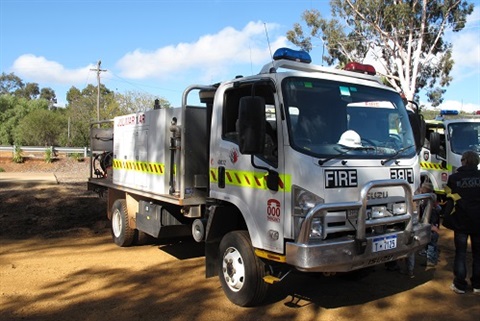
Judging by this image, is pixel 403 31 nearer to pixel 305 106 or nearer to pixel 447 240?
pixel 447 240

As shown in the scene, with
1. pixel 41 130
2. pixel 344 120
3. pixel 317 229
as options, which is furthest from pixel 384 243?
pixel 41 130

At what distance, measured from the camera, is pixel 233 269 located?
5.03m

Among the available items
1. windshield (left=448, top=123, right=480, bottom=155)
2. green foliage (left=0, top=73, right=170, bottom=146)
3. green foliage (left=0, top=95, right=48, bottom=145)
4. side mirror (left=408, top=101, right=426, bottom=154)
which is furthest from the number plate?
green foliage (left=0, top=95, right=48, bottom=145)

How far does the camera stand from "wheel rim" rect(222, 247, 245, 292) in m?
4.93

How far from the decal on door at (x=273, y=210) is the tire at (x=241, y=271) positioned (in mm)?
544

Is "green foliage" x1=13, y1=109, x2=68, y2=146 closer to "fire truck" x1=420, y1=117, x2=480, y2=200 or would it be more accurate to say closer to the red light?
"fire truck" x1=420, y1=117, x2=480, y2=200

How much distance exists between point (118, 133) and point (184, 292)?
3722 millimetres

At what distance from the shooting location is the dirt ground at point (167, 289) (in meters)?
4.86

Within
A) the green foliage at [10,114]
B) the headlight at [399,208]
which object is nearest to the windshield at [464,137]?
the headlight at [399,208]

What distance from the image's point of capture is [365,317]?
472cm

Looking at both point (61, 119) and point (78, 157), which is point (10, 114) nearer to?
point (61, 119)

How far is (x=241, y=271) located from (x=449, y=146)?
25.8ft

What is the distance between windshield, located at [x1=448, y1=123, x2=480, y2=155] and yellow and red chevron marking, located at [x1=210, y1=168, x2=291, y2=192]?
25.1 feet

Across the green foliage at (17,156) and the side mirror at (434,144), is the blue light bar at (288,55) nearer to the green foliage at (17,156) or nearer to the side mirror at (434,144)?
the side mirror at (434,144)
